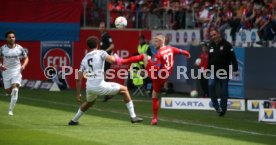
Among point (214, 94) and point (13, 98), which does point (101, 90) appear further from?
point (214, 94)

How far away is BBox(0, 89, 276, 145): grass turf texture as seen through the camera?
631 inches

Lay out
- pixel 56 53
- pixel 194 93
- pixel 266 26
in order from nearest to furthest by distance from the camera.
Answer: pixel 266 26 < pixel 194 93 < pixel 56 53

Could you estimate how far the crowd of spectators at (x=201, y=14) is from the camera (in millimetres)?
29062

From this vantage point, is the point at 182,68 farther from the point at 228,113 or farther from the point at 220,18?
the point at 228,113

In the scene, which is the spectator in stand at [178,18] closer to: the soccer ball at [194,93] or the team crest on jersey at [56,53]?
the soccer ball at [194,93]

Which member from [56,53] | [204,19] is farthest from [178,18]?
[56,53]

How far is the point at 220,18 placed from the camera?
104ft

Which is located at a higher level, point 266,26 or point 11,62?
point 266,26

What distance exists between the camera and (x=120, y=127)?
1872cm

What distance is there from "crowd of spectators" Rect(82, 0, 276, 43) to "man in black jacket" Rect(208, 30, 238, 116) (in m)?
5.23

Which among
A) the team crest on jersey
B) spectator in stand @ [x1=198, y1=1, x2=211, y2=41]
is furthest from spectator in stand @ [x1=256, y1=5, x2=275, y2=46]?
the team crest on jersey

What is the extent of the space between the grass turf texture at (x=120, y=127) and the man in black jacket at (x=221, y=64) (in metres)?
0.46

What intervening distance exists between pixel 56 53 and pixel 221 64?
14.7m

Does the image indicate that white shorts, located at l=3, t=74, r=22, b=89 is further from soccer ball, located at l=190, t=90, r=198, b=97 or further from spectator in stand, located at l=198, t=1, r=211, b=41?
spectator in stand, located at l=198, t=1, r=211, b=41
